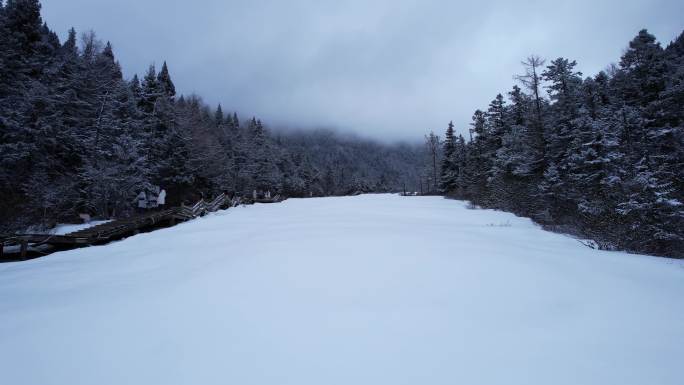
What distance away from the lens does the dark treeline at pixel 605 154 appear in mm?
9438

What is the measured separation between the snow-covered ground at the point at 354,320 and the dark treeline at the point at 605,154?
A: 17.5 feet

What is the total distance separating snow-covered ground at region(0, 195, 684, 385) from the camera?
2.36 metres

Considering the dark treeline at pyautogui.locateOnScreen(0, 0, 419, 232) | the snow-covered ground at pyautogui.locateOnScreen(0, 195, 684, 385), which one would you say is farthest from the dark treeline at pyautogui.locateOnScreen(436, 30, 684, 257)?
the dark treeline at pyautogui.locateOnScreen(0, 0, 419, 232)

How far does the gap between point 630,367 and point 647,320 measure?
4.19 feet

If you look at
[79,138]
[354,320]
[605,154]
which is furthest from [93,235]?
[605,154]

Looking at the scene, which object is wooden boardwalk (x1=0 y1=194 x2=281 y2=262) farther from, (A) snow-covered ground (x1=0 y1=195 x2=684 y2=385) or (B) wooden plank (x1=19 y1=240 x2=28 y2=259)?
(A) snow-covered ground (x1=0 y1=195 x2=684 y2=385)

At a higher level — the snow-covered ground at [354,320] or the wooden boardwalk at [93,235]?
the wooden boardwalk at [93,235]

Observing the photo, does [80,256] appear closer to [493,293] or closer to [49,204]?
[493,293]

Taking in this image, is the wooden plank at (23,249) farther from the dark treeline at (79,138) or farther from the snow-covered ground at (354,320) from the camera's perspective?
the dark treeline at (79,138)

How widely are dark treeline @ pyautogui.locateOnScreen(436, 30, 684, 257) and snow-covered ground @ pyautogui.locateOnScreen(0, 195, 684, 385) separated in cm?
533

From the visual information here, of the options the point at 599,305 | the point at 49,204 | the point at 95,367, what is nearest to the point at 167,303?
the point at 95,367

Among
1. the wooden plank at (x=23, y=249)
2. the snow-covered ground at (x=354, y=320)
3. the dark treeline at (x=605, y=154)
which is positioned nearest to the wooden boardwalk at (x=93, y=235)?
the wooden plank at (x=23, y=249)

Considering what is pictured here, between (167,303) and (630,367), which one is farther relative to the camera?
(167,303)

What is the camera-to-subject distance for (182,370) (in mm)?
2395
